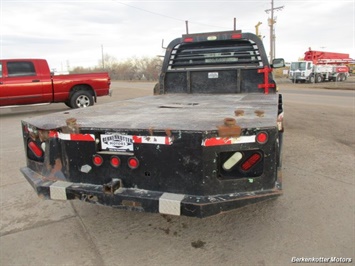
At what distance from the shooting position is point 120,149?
266cm

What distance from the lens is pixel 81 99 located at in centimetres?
1166

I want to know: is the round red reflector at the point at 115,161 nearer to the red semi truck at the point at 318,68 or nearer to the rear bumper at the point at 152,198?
the rear bumper at the point at 152,198

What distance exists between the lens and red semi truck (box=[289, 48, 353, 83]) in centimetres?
3469

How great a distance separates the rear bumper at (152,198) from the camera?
8.00 feet

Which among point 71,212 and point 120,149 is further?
point 71,212

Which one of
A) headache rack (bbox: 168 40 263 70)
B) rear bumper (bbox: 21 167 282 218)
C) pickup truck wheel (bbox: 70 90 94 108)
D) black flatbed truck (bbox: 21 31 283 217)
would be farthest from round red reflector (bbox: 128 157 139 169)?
pickup truck wheel (bbox: 70 90 94 108)

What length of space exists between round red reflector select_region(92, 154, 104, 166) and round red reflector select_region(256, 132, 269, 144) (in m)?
1.31

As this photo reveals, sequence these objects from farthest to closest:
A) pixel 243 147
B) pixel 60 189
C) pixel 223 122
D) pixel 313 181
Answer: pixel 313 181 → pixel 60 189 → pixel 223 122 → pixel 243 147

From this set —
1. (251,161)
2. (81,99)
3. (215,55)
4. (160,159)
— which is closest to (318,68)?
(81,99)

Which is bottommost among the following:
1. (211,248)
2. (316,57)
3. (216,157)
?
(211,248)

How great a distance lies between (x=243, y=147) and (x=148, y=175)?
804mm

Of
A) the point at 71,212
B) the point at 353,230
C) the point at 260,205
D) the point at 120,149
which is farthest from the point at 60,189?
the point at 353,230

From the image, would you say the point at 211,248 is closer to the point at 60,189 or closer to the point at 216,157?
the point at 216,157

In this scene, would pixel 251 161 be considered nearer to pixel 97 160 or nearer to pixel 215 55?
pixel 97 160
